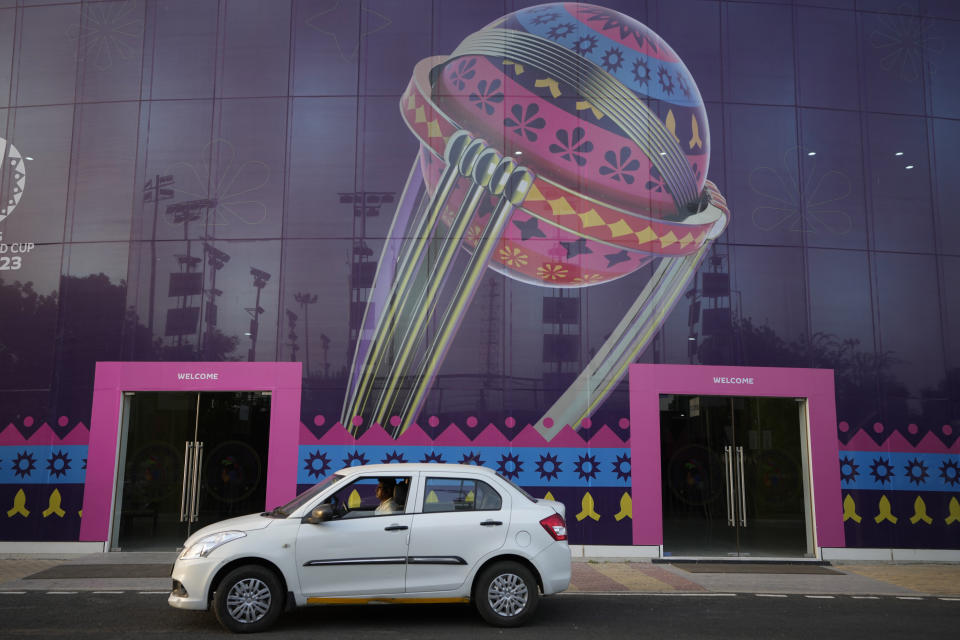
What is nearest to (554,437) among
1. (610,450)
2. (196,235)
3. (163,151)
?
(610,450)

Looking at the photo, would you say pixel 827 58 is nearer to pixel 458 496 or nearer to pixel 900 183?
pixel 900 183

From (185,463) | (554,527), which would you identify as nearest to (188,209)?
(185,463)

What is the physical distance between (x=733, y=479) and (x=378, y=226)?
7953 millimetres

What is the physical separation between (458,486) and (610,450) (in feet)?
19.5

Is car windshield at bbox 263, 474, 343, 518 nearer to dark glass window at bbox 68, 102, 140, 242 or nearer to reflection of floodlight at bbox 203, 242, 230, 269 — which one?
reflection of floodlight at bbox 203, 242, 230, 269

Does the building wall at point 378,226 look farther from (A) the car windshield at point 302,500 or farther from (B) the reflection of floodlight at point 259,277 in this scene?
(A) the car windshield at point 302,500

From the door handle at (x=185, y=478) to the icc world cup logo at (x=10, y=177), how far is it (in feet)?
19.0

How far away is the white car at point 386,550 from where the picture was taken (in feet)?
24.4

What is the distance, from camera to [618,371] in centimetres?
1369

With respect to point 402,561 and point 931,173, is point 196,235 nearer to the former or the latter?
point 402,561

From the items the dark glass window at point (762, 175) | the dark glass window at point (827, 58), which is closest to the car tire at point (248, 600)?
the dark glass window at point (762, 175)

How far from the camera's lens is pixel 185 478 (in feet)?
44.7

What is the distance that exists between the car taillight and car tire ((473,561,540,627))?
0.46 m

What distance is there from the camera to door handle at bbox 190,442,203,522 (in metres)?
13.5
